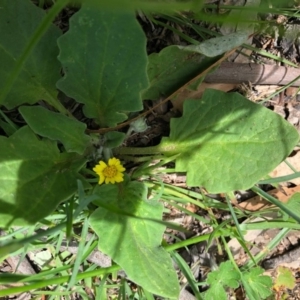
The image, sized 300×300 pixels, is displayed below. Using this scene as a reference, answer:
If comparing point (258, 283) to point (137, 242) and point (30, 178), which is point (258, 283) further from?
point (30, 178)

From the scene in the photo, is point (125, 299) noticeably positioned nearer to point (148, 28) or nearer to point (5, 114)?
point (5, 114)

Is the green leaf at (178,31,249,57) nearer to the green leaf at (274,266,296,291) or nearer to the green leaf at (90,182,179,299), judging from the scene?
the green leaf at (90,182,179,299)

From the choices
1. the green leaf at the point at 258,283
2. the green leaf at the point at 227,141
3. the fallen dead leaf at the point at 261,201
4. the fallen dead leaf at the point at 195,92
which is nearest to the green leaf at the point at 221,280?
the green leaf at the point at 258,283

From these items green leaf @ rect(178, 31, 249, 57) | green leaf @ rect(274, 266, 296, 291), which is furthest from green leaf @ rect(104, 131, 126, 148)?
green leaf @ rect(274, 266, 296, 291)

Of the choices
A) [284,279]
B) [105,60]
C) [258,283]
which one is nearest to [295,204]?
[258,283]

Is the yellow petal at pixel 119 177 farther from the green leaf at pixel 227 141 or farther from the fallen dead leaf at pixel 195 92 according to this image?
the fallen dead leaf at pixel 195 92

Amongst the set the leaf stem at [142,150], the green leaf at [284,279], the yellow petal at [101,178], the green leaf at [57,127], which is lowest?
the green leaf at [284,279]

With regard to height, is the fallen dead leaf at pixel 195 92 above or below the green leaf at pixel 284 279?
above

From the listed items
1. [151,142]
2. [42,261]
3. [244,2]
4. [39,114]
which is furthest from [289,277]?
[39,114]
